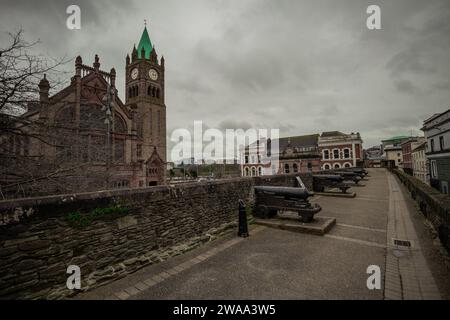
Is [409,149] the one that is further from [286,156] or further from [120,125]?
[120,125]

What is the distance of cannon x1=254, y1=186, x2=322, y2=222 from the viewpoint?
6.27m

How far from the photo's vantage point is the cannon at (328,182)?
484 inches

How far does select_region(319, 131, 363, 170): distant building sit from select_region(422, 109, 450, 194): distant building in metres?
13.8

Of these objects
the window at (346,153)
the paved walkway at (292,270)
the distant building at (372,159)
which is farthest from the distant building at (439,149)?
the distant building at (372,159)

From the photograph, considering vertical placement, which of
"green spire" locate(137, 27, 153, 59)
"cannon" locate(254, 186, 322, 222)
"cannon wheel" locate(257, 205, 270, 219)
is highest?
"green spire" locate(137, 27, 153, 59)

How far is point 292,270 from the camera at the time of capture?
3686 mm

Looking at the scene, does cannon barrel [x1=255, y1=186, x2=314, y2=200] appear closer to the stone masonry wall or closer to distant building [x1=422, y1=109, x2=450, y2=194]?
the stone masonry wall

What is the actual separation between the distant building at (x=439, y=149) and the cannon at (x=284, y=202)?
2370 centimetres

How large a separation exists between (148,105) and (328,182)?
30.9m

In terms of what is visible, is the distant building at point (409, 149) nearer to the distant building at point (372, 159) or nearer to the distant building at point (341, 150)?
the distant building at point (372, 159)

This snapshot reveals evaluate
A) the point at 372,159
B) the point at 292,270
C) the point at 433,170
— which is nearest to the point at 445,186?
the point at 433,170

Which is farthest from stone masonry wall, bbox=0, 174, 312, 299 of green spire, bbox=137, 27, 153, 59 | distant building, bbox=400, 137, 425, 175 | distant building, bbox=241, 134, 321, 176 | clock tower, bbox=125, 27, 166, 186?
distant building, bbox=400, 137, 425, 175
